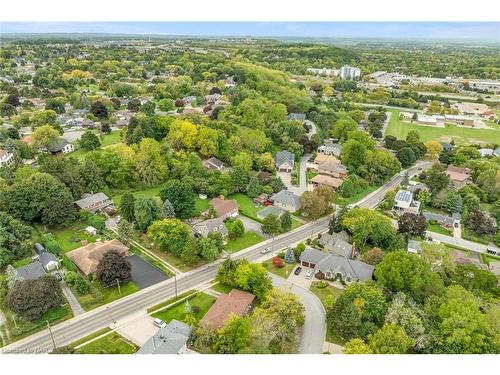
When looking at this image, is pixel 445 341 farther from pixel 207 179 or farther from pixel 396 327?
pixel 207 179

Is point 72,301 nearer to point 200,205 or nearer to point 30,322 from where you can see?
point 30,322

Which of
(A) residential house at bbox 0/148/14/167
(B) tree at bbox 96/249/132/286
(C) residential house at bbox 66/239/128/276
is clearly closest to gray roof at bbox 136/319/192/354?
(B) tree at bbox 96/249/132/286

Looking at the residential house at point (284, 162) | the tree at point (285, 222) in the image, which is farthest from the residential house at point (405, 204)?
the residential house at point (284, 162)

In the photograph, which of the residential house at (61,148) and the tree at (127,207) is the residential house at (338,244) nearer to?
the tree at (127,207)

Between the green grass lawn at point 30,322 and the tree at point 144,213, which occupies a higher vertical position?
the tree at point 144,213

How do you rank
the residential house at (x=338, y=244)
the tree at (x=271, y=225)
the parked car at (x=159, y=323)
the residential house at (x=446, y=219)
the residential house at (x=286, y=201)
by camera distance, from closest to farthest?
the parked car at (x=159, y=323) → the residential house at (x=338, y=244) → the tree at (x=271, y=225) → the residential house at (x=446, y=219) → the residential house at (x=286, y=201)

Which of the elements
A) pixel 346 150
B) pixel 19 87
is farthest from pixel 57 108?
pixel 346 150
